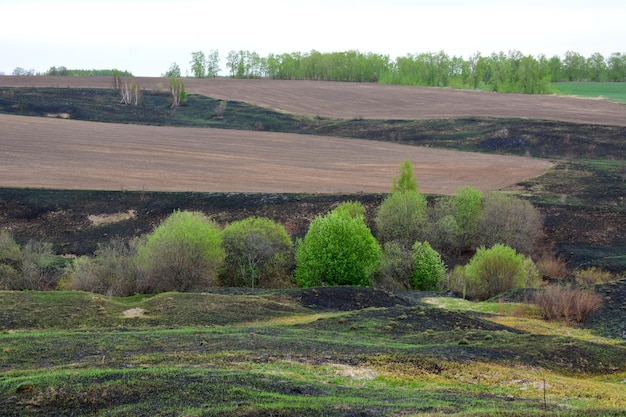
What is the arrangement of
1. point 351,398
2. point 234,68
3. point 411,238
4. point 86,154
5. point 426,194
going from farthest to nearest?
point 234,68 < point 86,154 < point 426,194 < point 411,238 < point 351,398

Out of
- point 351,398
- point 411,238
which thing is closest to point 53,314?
point 351,398

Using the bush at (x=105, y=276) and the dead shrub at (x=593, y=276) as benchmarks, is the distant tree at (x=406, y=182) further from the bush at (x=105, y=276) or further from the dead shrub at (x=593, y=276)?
the bush at (x=105, y=276)

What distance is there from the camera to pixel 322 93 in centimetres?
13538

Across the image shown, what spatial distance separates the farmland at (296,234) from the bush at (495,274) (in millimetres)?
5182

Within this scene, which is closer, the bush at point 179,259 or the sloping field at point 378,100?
the bush at point 179,259

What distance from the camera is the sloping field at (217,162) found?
236 feet

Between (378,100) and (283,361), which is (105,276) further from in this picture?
(378,100)

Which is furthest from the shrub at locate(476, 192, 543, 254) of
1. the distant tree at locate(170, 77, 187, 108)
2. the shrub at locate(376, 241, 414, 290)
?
the distant tree at locate(170, 77, 187, 108)

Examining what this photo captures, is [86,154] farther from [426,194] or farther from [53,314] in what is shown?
[53,314]

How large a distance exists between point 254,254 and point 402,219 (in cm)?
1502

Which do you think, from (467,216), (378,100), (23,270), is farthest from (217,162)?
(378,100)

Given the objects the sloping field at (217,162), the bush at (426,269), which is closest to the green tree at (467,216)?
the bush at (426,269)

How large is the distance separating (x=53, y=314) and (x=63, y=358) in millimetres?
9003

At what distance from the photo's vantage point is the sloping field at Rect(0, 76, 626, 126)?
363ft
